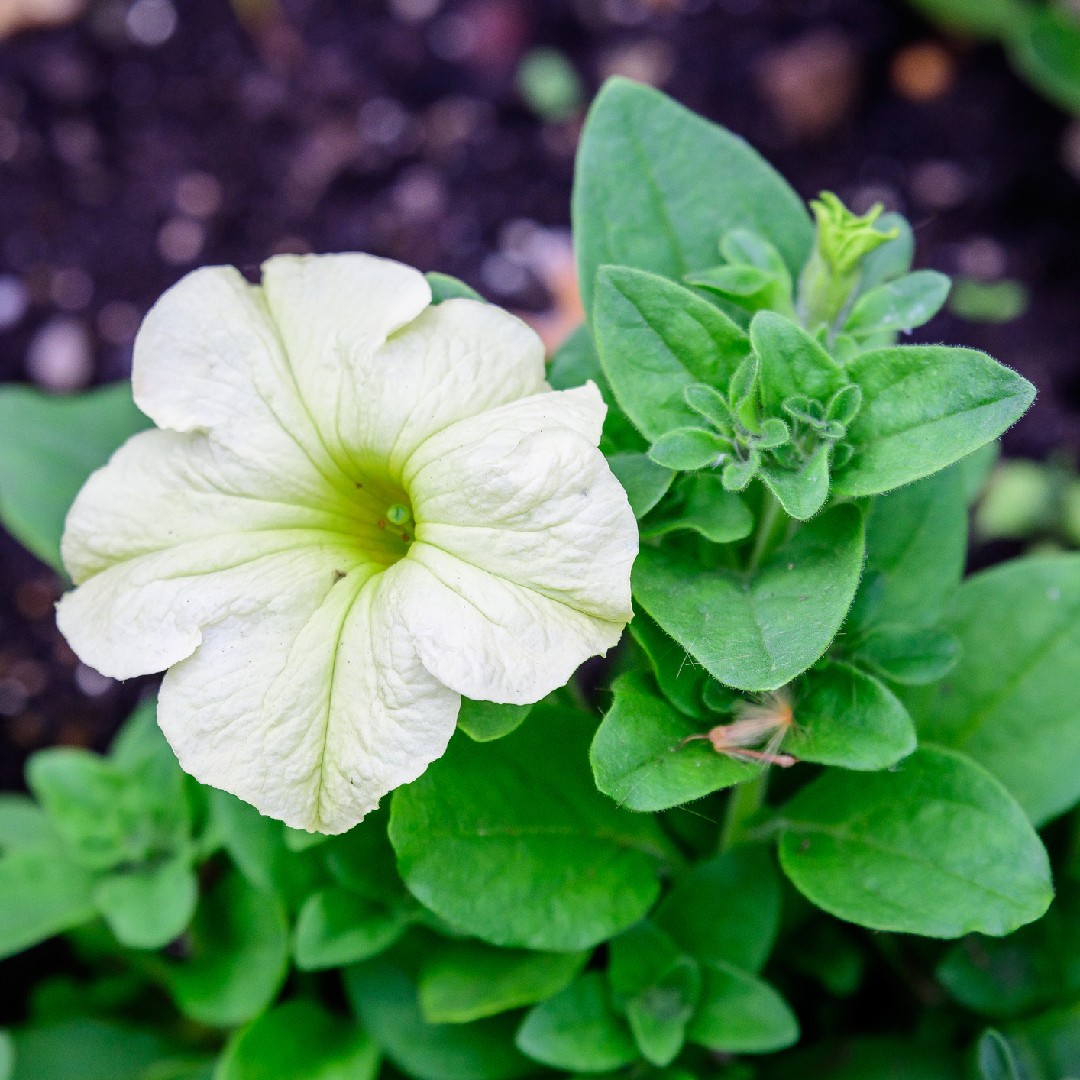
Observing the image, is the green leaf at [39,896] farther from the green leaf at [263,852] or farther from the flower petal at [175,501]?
the flower petal at [175,501]

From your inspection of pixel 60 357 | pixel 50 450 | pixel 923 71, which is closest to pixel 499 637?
pixel 50 450

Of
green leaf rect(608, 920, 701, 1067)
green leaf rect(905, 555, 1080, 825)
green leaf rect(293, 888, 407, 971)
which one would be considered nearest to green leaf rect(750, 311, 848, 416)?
green leaf rect(905, 555, 1080, 825)

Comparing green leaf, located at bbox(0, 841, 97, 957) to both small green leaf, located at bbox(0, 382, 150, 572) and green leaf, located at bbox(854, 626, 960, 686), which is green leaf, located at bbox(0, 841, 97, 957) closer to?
small green leaf, located at bbox(0, 382, 150, 572)

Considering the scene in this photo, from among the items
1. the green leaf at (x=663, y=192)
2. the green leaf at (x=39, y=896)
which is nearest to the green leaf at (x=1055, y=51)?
the green leaf at (x=663, y=192)

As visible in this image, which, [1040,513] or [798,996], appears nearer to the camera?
[798,996]

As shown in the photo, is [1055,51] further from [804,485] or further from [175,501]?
[175,501]

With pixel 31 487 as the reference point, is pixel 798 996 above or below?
below

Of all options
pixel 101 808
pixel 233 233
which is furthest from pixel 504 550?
pixel 233 233

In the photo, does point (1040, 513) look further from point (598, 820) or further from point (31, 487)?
point (31, 487)
